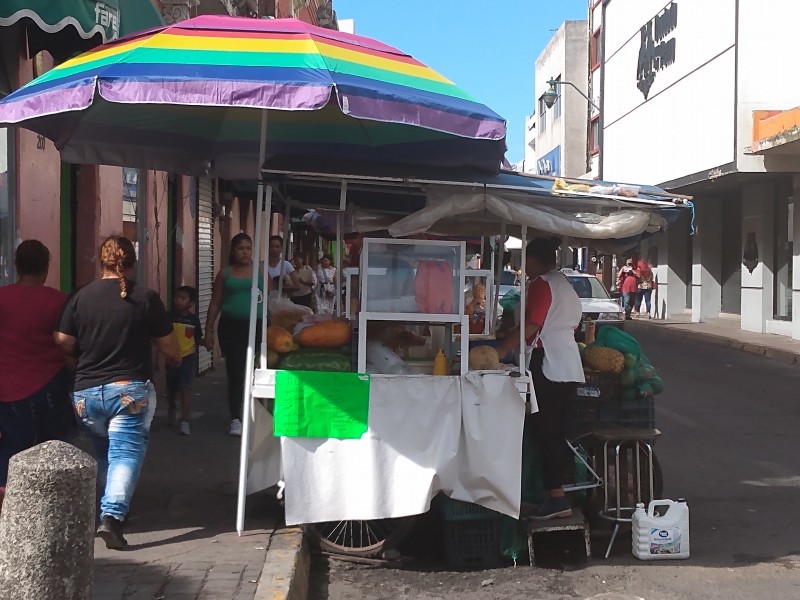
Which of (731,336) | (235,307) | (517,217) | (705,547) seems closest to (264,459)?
(517,217)

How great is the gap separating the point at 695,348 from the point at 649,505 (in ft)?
50.5

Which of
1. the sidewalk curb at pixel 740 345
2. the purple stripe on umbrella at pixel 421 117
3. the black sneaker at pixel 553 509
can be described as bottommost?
the black sneaker at pixel 553 509

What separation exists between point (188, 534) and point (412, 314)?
6.24ft

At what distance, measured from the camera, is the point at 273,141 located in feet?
24.0

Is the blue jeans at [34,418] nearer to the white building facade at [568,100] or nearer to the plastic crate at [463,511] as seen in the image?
the plastic crate at [463,511]

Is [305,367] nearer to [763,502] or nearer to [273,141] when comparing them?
[273,141]

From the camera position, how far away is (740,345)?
20.1 meters

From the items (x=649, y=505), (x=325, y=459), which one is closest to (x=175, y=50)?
(x=325, y=459)

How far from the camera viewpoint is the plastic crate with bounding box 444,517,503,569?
19.4 feet

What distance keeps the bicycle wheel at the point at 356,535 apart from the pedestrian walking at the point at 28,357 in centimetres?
176

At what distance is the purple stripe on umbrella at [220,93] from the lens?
4820 millimetres

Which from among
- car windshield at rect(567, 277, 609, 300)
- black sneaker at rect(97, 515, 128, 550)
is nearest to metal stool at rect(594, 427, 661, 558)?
black sneaker at rect(97, 515, 128, 550)

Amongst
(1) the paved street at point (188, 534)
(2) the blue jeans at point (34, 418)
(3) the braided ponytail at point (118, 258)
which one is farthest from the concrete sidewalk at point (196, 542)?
(3) the braided ponytail at point (118, 258)

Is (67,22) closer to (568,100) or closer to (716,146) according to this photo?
(716,146)
